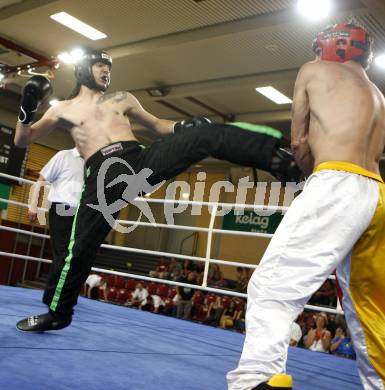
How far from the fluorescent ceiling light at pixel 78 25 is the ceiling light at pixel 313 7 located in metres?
2.98

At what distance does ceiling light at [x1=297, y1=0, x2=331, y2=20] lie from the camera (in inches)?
199

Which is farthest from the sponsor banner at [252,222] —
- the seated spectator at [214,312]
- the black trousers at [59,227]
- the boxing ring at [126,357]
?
the black trousers at [59,227]

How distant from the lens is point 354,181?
1.40 m

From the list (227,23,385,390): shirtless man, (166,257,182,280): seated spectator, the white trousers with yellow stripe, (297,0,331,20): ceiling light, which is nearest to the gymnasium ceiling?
(297,0,331,20): ceiling light

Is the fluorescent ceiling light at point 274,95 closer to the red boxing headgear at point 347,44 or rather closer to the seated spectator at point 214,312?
the seated spectator at point 214,312

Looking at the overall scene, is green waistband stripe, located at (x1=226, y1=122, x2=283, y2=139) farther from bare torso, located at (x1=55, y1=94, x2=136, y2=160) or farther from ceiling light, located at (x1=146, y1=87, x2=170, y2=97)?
ceiling light, located at (x1=146, y1=87, x2=170, y2=97)

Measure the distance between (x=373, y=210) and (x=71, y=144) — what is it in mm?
11176

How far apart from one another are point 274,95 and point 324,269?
7.03 meters

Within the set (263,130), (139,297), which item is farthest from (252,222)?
(263,130)

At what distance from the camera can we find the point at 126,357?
1.97 metres

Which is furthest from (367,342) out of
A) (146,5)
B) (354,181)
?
(146,5)

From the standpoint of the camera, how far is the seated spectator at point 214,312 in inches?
278

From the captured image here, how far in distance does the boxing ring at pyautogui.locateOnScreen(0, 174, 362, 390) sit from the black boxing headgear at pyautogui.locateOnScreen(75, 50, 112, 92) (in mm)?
1180

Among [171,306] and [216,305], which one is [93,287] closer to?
[171,306]
